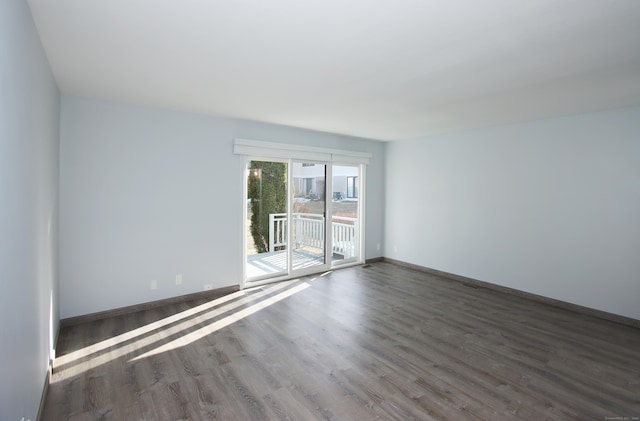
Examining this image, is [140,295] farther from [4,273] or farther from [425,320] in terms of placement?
[425,320]

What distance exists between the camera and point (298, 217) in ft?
17.3

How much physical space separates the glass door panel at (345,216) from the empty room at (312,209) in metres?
0.08

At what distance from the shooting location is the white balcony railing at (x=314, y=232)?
16.9 feet

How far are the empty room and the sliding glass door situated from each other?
0.05 m

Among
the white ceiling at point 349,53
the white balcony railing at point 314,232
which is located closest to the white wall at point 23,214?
the white ceiling at point 349,53

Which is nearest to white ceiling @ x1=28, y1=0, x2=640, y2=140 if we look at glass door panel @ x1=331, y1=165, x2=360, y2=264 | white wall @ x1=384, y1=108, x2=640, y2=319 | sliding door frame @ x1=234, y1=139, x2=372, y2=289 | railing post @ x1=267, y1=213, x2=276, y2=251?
white wall @ x1=384, y1=108, x2=640, y2=319

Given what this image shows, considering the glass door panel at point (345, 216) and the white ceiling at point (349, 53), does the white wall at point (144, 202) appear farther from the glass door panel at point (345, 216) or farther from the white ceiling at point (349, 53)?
the glass door panel at point (345, 216)

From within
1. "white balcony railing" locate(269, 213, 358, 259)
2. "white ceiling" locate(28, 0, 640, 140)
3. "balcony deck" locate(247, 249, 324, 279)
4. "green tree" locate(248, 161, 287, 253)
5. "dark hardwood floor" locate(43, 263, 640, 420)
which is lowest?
"dark hardwood floor" locate(43, 263, 640, 420)

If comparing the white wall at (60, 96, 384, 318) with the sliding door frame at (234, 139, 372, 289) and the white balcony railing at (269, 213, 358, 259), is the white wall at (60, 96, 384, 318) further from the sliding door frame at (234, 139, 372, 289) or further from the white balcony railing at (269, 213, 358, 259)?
the white balcony railing at (269, 213, 358, 259)

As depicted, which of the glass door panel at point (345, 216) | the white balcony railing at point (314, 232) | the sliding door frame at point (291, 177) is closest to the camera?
the sliding door frame at point (291, 177)

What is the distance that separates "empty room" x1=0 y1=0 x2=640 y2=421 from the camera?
186cm

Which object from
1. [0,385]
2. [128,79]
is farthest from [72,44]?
[0,385]

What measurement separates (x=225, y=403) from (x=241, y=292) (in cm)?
235

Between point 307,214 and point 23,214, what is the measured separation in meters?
4.00
